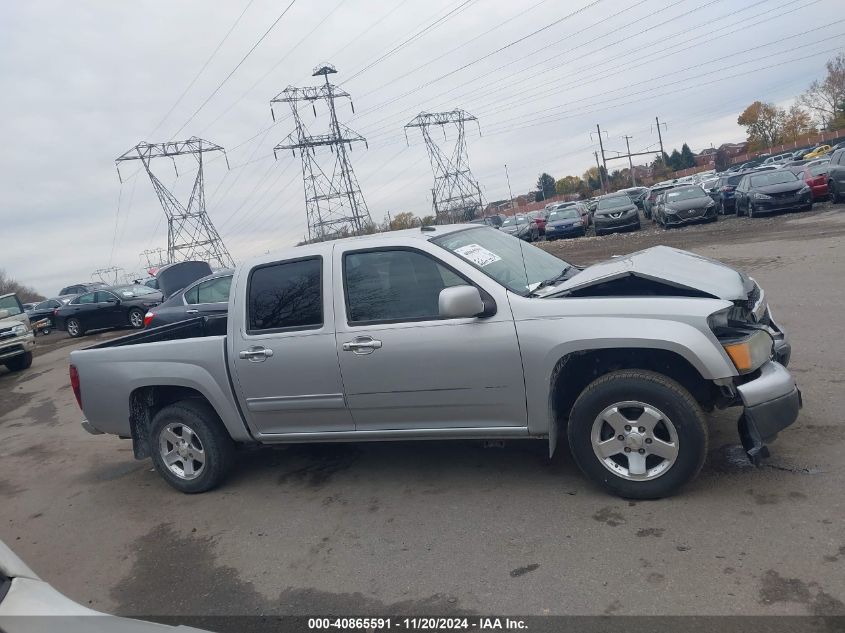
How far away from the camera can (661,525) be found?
404 centimetres

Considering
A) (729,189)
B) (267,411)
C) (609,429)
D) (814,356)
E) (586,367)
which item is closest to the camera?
(609,429)

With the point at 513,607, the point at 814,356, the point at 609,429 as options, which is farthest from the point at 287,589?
the point at 814,356

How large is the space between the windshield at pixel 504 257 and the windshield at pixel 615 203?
934 inches

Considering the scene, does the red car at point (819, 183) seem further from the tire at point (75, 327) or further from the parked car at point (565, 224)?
the tire at point (75, 327)

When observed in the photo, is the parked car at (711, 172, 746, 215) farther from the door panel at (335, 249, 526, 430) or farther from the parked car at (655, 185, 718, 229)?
the door panel at (335, 249, 526, 430)

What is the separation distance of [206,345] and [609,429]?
307cm

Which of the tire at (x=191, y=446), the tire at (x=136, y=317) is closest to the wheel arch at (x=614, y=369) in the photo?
the tire at (x=191, y=446)

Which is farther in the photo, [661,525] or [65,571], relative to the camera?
Result: [65,571]

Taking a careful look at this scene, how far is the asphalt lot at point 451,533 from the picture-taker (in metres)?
3.52

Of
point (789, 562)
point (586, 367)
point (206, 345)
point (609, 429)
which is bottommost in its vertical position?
point (789, 562)

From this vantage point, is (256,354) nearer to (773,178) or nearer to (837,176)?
(837,176)

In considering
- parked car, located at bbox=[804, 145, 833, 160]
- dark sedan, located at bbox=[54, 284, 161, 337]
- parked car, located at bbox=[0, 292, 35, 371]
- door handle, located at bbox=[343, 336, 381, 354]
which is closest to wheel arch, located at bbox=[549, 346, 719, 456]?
door handle, located at bbox=[343, 336, 381, 354]

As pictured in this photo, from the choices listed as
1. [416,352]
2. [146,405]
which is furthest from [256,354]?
[146,405]

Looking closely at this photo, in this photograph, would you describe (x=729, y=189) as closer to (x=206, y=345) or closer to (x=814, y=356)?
(x=814, y=356)
